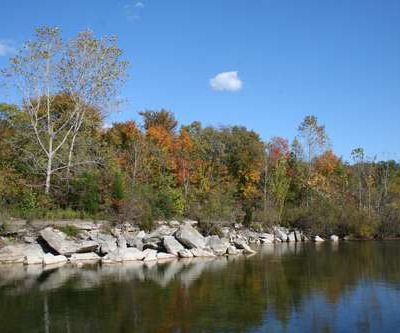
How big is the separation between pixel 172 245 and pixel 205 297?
44.0 feet

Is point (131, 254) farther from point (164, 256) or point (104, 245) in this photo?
point (164, 256)

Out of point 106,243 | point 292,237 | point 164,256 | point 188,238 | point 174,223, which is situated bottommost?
point 164,256

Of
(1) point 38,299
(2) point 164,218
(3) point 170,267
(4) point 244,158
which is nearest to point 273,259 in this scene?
(3) point 170,267

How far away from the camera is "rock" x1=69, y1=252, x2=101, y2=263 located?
28625 millimetres

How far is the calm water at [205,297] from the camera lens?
1480 cm

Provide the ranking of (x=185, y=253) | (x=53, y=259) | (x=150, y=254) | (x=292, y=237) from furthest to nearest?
(x=292, y=237), (x=185, y=253), (x=150, y=254), (x=53, y=259)

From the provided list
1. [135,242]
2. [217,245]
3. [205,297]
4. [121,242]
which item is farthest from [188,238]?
[205,297]

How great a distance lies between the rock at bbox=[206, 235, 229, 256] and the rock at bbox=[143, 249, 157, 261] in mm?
4329

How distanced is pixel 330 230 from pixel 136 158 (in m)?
20.1

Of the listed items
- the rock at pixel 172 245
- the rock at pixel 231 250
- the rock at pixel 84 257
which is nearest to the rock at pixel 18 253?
the rock at pixel 84 257

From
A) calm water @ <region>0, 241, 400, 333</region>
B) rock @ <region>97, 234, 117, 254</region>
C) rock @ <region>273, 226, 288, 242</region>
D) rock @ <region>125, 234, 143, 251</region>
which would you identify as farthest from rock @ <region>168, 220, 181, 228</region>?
rock @ <region>273, 226, 288, 242</region>

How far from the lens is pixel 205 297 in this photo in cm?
1873

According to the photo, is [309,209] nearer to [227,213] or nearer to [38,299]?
[227,213]

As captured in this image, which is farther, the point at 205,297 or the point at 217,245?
the point at 217,245
